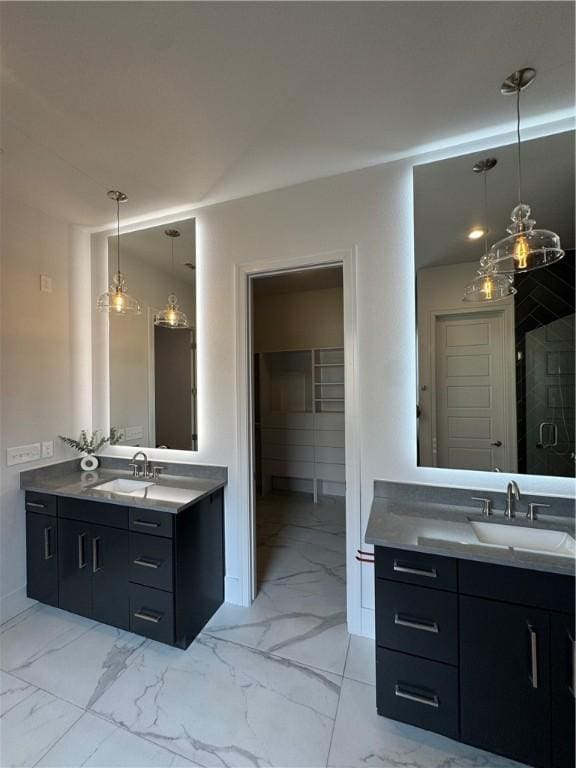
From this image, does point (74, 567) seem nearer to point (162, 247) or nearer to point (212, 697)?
point (212, 697)

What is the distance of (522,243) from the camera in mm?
1383

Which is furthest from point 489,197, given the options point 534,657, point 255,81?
point 534,657

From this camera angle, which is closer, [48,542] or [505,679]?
[505,679]

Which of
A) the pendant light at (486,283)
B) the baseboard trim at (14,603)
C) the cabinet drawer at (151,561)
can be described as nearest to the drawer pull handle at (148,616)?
the cabinet drawer at (151,561)

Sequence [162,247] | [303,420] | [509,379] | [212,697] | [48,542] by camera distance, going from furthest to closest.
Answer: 1. [303,420]
2. [162,247]
3. [48,542]
4. [509,379]
5. [212,697]

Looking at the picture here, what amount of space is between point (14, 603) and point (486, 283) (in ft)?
11.5

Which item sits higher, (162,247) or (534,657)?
(162,247)

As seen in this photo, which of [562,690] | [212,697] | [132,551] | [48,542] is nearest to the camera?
[562,690]

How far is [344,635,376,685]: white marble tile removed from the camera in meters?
1.62

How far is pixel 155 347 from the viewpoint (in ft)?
8.52

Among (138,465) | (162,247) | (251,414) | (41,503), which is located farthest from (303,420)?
(41,503)

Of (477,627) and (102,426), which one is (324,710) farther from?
(102,426)

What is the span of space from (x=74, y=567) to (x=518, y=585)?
2.35 meters

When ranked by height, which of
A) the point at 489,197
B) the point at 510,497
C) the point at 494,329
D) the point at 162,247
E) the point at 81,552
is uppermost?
the point at 162,247
